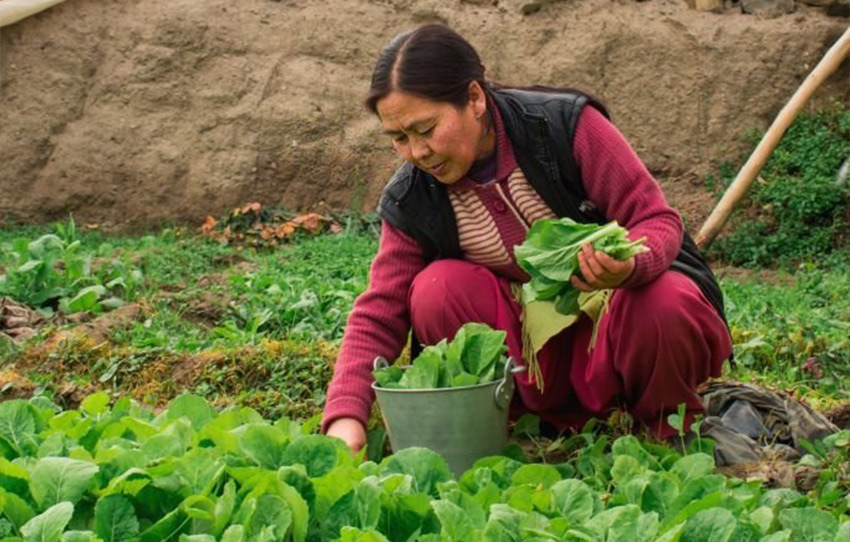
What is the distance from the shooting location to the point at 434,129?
3.40 meters

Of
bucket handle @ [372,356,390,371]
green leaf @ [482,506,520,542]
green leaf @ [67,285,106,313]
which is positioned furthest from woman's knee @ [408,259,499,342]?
green leaf @ [67,285,106,313]

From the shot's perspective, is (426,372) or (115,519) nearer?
(115,519)

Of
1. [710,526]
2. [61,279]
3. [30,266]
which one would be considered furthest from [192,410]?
[61,279]

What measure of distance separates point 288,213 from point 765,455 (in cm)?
572

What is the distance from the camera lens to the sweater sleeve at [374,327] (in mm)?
3467

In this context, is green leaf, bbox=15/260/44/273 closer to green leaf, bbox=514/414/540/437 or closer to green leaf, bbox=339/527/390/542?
green leaf, bbox=514/414/540/437

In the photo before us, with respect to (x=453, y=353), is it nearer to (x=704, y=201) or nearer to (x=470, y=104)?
(x=470, y=104)

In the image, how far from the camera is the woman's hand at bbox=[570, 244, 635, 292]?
3082 millimetres

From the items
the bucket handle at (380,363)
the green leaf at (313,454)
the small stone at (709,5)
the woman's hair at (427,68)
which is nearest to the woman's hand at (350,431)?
the bucket handle at (380,363)

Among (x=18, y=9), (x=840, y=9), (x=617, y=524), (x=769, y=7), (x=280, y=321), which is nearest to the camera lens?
(x=617, y=524)

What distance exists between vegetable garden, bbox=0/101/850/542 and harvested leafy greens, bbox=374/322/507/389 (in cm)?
1

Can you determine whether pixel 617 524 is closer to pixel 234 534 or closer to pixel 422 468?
pixel 422 468

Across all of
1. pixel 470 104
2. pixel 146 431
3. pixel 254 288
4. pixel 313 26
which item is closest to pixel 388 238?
pixel 470 104

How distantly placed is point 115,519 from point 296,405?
202 cm
